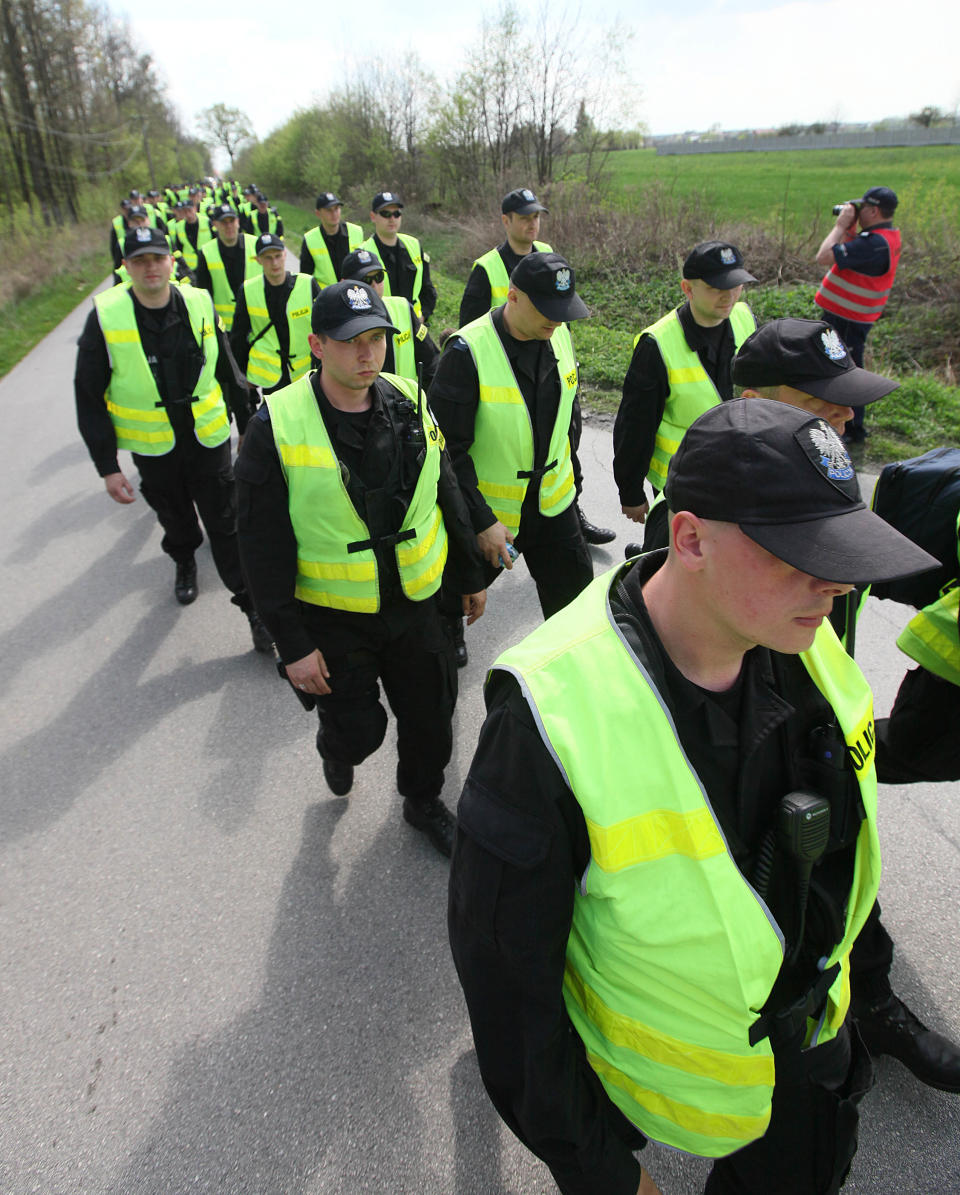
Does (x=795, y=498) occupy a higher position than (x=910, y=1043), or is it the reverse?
(x=795, y=498)

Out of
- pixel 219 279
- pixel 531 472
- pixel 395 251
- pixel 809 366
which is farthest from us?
pixel 219 279

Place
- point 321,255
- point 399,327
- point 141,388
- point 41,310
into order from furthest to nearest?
point 41,310, point 321,255, point 399,327, point 141,388

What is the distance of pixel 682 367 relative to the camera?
362 cm

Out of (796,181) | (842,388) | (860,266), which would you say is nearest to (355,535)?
(842,388)

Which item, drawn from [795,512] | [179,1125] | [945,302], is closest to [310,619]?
[179,1125]

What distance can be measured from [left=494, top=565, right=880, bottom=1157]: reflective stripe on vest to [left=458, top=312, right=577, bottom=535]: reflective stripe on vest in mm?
2127

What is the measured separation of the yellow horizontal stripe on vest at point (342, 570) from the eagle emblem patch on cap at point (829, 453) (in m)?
1.84

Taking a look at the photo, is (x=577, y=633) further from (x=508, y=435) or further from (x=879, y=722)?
(x=508, y=435)

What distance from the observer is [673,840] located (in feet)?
3.94

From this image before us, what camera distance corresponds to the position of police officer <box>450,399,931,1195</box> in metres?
1.16

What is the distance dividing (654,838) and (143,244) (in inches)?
181

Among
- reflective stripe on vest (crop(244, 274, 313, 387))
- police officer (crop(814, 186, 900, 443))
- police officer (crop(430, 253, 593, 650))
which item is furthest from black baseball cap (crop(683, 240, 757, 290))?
→ police officer (crop(814, 186, 900, 443))

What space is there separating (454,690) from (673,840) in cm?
197

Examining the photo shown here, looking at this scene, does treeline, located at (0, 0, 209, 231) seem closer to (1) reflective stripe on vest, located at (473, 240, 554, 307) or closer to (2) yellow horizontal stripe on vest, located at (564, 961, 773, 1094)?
(1) reflective stripe on vest, located at (473, 240, 554, 307)
